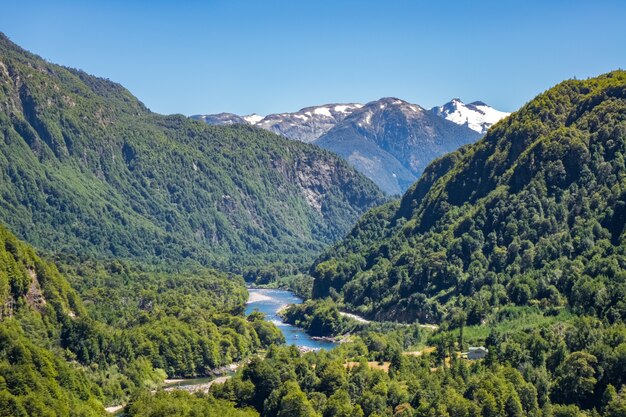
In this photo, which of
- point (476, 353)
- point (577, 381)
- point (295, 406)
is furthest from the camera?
point (476, 353)

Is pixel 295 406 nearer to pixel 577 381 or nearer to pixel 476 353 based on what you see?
Answer: pixel 476 353

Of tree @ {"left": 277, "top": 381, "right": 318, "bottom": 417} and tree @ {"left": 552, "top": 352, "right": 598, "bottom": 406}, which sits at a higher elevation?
tree @ {"left": 552, "top": 352, "right": 598, "bottom": 406}

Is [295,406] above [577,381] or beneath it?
beneath

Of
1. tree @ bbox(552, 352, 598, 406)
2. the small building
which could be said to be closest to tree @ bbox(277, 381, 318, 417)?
the small building

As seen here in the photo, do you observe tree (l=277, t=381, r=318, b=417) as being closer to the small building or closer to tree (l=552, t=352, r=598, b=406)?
the small building

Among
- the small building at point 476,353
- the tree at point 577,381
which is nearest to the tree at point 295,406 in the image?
the small building at point 476,353

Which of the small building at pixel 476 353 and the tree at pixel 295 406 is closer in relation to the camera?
the tree at pixel 295 406

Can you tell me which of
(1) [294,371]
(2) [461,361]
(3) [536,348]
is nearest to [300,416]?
(1) [294,371]

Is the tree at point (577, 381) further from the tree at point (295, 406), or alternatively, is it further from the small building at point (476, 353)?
the tree at point (295, 406)

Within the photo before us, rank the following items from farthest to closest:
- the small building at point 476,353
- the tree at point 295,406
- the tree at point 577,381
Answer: the small building at point 476,353 → the tree at point 295,406 → the tree at point 577,381

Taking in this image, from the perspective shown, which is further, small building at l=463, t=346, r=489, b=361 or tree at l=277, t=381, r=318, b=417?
small building at l=463, t=346, r=489, b=361

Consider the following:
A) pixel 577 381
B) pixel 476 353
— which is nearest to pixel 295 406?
pixel 476 353
